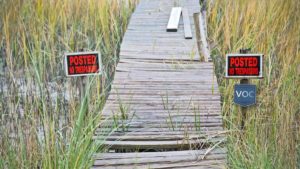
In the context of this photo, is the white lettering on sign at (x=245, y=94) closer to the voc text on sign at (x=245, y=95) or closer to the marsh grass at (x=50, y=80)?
the voc text on sign at (x=245, y=95)

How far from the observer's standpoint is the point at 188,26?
561cm

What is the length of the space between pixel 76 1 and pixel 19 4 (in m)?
0.78

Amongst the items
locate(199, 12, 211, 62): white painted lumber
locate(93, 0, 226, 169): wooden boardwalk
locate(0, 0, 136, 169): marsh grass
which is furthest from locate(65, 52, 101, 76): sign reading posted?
locate(199, 12, 211, 62): white painted lumber

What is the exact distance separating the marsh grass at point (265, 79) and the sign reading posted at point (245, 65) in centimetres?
18

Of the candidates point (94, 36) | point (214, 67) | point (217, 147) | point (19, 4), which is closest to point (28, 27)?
point (19, 4)

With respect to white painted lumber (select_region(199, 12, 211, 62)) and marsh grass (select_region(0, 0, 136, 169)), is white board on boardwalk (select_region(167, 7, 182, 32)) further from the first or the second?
marsh grass (select_region(0, 0, 136, 169))

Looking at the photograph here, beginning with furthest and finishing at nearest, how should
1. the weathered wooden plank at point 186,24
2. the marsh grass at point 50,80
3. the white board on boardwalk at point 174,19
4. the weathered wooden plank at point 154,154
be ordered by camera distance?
the white board on boardwalk at point 174,19 → the weathered wooden plank at point 186,24 → the weathered wooden plank at point 154,154 → the marsh grass at point 50,80

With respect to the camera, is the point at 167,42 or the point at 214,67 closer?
the point at 214,67

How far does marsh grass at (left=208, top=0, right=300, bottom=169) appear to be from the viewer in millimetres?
2836

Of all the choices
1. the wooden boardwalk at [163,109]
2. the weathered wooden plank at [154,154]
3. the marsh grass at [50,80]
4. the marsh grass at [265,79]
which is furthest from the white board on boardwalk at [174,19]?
the weathered wooden plank at [154,154]

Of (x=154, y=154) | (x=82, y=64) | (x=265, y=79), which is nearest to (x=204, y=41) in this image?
(x=265, y=79)

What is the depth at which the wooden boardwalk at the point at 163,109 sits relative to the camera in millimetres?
2850

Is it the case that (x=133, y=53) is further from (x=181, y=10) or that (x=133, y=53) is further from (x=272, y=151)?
(x=272, y=151)

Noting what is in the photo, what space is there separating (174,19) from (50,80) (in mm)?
2103
